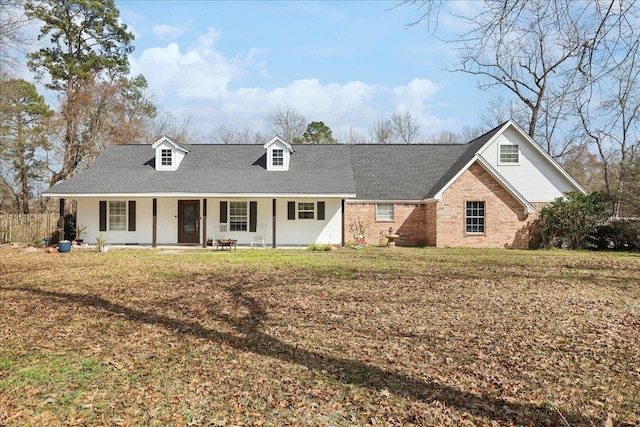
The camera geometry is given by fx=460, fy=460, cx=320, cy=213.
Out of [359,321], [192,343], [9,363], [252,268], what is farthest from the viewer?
[252,268]

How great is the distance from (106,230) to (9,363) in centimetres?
1777

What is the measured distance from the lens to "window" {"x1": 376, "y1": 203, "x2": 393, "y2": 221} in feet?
76.8

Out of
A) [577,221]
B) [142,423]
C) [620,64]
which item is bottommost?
[142,423]

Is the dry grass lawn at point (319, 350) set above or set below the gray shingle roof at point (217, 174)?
below

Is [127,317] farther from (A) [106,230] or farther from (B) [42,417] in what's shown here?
(A) [106,230]

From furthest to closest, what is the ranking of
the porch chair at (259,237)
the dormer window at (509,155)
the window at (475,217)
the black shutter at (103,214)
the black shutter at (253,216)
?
the dormer window at (509,155) → the black shutter at (253,216) → the black shutter at (103,214) → the porch chair at (259,237) → the window at (475,217)

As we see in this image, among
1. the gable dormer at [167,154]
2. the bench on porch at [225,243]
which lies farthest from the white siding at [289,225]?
the gable dormer at [167,154]

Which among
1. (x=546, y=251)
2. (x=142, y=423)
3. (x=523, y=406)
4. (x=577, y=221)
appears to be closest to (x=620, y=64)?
(x=523, y=406)

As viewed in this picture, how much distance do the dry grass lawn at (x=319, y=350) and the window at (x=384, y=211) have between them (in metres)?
11.3

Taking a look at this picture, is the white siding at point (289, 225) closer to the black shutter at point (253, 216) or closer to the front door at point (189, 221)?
the black shutter at point (253, 216)

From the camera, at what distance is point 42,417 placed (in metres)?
4.22

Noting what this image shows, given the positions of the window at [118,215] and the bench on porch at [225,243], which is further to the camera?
the window at [118,215]

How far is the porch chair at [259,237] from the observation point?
71.9 ft

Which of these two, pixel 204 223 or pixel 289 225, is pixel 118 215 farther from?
pixel 289 225
